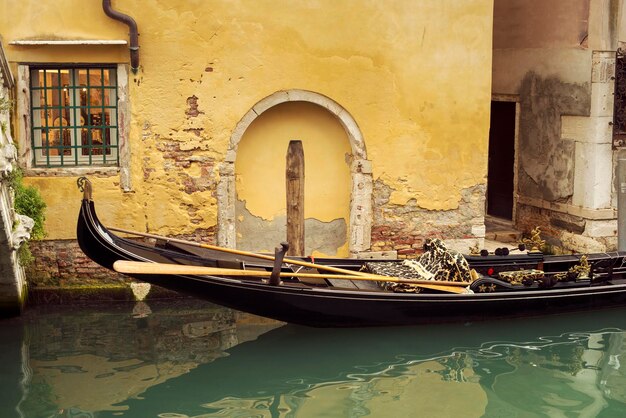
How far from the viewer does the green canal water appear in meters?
6.40

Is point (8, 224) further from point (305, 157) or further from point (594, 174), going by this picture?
point (594, 174)

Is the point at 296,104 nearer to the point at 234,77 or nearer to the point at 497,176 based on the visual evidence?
the point at 234,77

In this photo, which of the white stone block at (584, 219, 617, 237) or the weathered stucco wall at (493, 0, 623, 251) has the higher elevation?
the weathered stucco wall at (493, 0, 623, 251)

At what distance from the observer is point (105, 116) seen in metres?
8.35

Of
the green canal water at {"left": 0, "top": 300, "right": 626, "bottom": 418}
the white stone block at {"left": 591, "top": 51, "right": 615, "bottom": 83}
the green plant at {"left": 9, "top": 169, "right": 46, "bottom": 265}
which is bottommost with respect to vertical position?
the green canal water at {"left": 0, "top": 300, "right": 626, "bottom": 418}

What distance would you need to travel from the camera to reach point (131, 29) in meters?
8.03

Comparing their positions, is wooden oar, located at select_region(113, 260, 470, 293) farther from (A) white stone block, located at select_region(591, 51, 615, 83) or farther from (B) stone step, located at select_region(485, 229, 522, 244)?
(A) white stone block, located at select_region(591, 51, 615, 83)

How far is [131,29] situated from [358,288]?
2721 millimetres

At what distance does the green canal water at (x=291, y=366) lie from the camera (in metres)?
6.40

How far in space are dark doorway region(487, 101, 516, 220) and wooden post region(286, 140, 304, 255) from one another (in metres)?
3.11

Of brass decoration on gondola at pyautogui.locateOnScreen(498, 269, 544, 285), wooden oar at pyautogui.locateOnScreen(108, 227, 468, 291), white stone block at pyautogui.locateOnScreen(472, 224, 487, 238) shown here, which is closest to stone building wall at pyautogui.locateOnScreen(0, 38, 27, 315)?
wooden oar at pyautogui.locateOnScreen(108, 227, 468, 291)

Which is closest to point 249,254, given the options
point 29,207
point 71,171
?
point 71,171

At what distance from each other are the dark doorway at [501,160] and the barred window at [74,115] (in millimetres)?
4531

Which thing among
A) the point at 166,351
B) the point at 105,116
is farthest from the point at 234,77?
the point at 166,351
